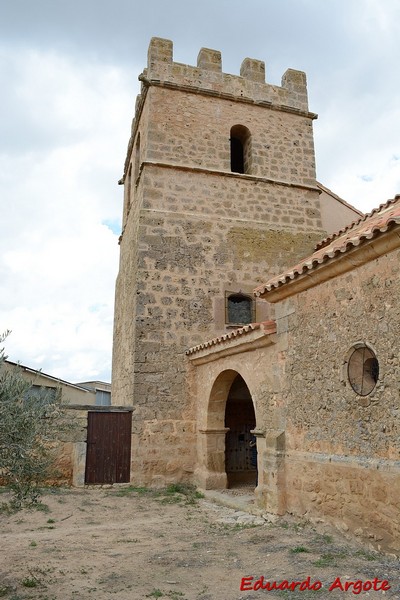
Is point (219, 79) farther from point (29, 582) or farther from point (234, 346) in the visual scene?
point (29, 582)

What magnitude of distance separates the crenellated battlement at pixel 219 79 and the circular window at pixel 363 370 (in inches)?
342

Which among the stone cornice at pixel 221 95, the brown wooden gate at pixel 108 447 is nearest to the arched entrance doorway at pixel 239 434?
the brown wooden gate at pixel 108 447

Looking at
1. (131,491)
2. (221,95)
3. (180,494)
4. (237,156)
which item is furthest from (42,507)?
(221,95)

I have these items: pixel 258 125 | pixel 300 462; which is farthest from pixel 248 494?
pixel 258 125

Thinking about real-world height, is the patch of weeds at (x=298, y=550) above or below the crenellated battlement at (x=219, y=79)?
below

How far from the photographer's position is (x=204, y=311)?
10.8 metres

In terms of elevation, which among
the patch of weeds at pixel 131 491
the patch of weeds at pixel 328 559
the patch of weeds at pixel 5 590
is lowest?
the patch of weeds at pixel 5 590

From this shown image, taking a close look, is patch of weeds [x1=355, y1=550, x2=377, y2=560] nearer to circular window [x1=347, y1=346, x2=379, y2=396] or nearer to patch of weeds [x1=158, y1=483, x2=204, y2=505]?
circular window [x1=347, y1=346, x2=379, y2=396]

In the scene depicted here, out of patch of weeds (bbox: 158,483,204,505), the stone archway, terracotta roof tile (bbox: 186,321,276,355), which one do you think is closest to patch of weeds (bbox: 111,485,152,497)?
patch of weeds (bbox: 158,483,204,505)

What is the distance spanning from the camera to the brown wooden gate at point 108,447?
9625mm

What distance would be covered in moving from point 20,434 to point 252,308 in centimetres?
776

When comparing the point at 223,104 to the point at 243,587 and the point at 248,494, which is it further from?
the point at 243,587

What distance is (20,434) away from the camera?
3941 mm

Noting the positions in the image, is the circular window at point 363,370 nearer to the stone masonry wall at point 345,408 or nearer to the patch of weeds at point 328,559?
the stone masonry wall at point 345,408
